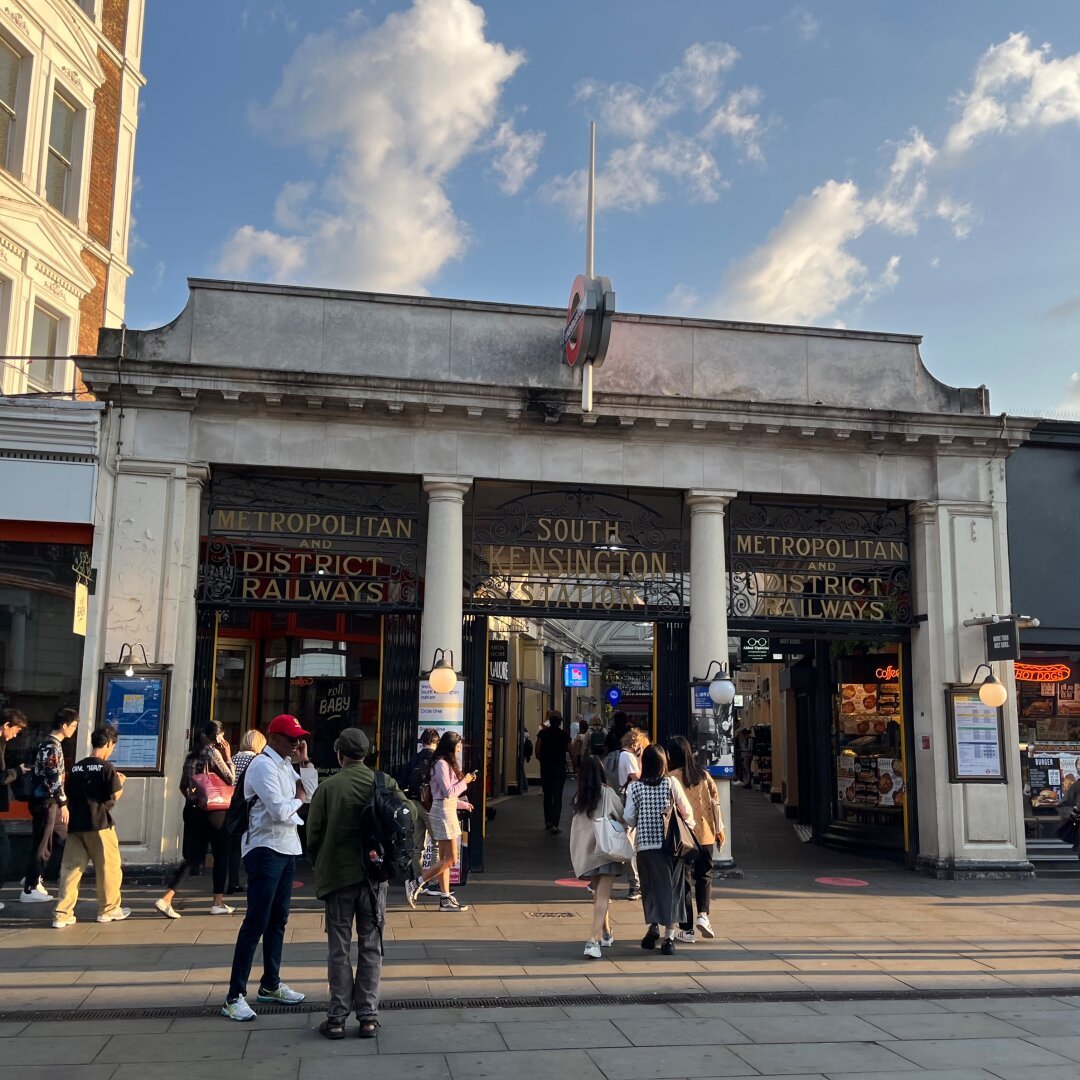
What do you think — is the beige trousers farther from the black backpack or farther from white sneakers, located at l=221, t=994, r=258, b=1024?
the black backpack

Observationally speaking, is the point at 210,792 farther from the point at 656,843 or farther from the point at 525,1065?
the point at 525,1065

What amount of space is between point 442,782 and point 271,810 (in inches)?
167

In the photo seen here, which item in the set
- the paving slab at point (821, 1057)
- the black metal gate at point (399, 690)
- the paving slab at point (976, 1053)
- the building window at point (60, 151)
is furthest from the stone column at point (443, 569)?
the building window at point (60, 151)

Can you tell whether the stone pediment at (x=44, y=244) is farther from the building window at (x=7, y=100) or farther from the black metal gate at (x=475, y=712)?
the black metal gate at (x=475, y=712)

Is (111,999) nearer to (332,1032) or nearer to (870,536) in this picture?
(332,1032)

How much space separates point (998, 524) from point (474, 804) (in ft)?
25.3

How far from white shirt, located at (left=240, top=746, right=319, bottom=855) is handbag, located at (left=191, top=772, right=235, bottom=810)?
11.3 feet

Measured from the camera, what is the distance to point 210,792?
33.1 feet

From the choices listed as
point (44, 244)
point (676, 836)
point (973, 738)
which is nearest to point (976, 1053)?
point (676, 836)

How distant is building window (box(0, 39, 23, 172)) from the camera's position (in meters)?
16.2

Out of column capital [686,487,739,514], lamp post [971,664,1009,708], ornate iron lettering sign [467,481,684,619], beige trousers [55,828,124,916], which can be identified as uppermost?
column capital [686,487,739,514]

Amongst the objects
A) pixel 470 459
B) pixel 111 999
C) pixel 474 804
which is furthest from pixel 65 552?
pixel 111 999

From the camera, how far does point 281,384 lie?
486 inches

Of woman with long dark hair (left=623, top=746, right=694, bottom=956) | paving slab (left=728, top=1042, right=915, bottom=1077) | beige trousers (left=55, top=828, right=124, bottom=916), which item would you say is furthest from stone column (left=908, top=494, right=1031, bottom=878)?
beige trousers (left=55, top=828, right=124, bottom=916)
